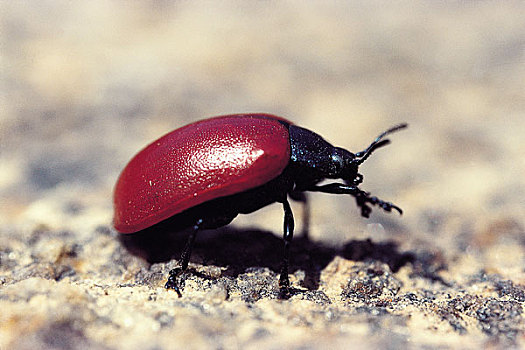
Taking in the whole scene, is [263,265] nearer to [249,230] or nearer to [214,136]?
[249,230]

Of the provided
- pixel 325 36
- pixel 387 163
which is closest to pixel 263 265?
pixel 387 163

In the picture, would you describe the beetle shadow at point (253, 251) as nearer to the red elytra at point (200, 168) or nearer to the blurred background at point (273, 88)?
the red elytra at point (200, 168)

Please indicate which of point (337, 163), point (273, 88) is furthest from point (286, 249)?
point (273, 88)

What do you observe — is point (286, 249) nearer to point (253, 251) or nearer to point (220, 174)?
point (253, 251)

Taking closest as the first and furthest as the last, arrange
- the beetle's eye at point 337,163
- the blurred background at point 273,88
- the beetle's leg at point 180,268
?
the beetle's leg at point 180,268 < the beetle's eye at point 337,163 < the blurred background at point 273,88

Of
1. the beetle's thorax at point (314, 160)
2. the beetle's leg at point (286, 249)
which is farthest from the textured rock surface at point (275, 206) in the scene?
the beetle's thorax at point (314, 160)

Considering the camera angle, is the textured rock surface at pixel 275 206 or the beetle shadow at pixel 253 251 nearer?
the textured rock surface at pixel 275 206
